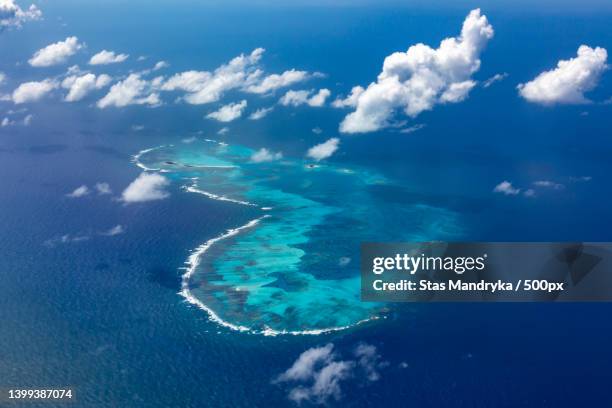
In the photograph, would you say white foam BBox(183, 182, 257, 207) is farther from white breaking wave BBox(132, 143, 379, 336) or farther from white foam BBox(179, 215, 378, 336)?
white foam BBox(179, 215, 378, 336)

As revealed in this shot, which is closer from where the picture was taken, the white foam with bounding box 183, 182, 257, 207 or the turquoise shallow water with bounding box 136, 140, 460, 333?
the turquoise shallow water with bounding box 136, 140, 460, 333

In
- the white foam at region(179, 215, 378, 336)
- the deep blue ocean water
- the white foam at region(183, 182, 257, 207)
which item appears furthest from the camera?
the white foam at region(183, 182, 257, 207)

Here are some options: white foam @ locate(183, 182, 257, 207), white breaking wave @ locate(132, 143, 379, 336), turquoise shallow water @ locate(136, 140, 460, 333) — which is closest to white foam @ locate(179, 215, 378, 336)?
white breaking wave @ locate(132, 143, 379, 336)

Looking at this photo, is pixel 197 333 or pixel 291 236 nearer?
pixel 197 333

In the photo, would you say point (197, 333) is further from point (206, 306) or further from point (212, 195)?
point (212, 195)

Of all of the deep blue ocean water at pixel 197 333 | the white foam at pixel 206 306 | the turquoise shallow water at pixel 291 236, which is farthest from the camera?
the turquoise shallow water at pixel 291 236

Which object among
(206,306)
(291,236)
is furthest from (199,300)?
(291,236)

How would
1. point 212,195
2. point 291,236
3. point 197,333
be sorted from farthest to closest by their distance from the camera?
point 212,195 → point 291,236 → point 197,333

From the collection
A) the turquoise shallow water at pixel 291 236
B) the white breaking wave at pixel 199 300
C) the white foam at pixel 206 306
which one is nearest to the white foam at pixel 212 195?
the white breaking wave at pixel 199 300

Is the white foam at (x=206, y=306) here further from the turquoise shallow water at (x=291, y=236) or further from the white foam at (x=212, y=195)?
the white foam at (x=212, y=195)
